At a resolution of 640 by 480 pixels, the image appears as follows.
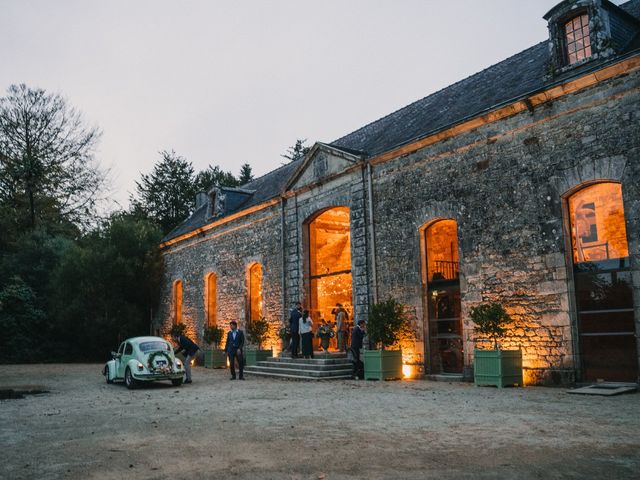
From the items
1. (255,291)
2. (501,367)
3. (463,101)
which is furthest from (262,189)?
(501,367)

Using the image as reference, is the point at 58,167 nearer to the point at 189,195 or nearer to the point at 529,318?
the point at 189,195

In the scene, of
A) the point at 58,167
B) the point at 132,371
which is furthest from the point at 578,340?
the point at 58,167

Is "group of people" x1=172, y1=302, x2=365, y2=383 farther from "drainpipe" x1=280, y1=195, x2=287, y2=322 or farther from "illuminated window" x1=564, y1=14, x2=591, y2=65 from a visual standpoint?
"illuminated window" x1=564, y1=14, x2=591, y2=65

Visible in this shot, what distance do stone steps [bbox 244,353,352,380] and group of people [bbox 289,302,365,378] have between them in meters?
0.27

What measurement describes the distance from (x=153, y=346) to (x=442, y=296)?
6985 mm

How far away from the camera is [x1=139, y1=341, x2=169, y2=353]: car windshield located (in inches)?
505

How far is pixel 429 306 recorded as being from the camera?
13.3m

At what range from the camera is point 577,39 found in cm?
1119

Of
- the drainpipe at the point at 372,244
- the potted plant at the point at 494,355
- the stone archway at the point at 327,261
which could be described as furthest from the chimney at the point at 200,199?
the potted plant at the point at 494,355

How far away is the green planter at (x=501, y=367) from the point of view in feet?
34.4

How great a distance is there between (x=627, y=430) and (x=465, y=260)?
6.63 metres

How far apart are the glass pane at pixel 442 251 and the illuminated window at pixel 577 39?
4363mm

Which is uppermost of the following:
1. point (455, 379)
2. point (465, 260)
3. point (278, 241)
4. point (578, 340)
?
point (278, 241)

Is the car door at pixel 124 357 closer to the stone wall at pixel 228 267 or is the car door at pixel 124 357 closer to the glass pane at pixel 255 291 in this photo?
the stone wall at pixel 228 267
